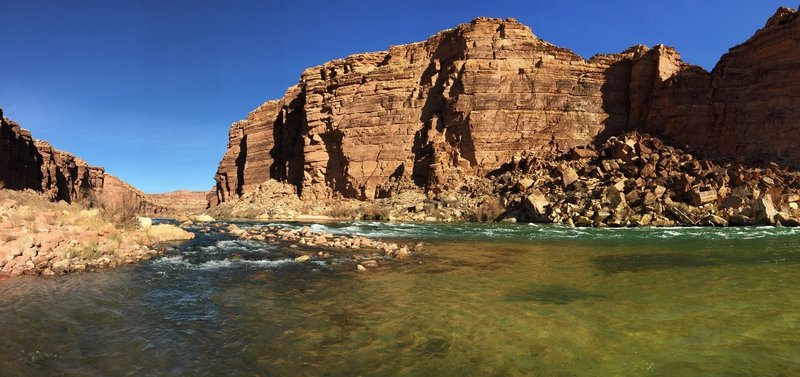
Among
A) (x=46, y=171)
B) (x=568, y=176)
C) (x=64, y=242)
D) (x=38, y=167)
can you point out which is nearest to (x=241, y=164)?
(x=38, y=167)

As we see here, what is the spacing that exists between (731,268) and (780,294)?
9.54 feet

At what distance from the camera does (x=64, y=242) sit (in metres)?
10.3

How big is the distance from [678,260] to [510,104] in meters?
34.0

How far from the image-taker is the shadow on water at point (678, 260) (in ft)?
33.6

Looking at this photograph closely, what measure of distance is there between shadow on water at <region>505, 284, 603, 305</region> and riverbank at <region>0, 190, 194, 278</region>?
907 cm

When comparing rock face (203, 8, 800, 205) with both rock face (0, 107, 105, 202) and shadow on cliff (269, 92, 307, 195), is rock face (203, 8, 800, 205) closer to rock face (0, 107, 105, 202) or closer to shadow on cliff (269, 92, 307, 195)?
shadow on cliff (269, 92, 307, 195)

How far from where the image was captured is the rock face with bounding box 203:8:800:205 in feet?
122

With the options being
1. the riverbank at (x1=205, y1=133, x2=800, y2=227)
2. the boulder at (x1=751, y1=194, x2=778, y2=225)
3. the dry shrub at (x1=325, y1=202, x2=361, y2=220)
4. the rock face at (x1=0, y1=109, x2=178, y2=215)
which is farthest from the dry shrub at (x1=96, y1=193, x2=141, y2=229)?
the boulder at (x1=751, y1=194, x2=778, y2=225)

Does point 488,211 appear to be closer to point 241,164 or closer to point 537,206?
point 537,206

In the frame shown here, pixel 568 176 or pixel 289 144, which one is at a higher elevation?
pixel 289 144

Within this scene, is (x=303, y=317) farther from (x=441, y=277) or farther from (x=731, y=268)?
(x=731, y=268)

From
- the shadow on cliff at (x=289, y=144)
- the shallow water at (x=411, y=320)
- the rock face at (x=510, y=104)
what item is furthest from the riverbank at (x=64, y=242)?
the shadow on cliff at (x=289, y=144)

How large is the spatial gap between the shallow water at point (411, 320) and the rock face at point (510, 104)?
33236 mm

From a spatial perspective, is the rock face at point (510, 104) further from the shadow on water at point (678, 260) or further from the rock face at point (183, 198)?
the rock face at point (183, 198)
